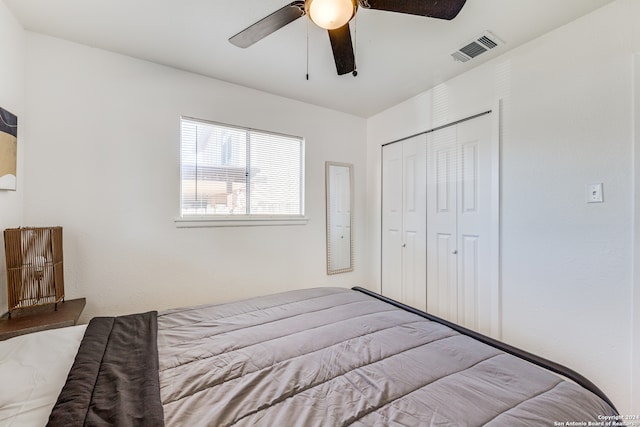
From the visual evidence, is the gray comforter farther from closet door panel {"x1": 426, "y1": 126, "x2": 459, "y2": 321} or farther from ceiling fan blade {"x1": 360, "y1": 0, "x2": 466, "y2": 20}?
ceiling fan blade {"x1": 360, "y1": 0, "x2": 466, "y2": 20}

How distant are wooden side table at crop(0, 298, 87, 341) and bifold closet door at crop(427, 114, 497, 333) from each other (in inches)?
105

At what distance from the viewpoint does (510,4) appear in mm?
1574

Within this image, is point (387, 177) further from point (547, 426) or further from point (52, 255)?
point (52, 255)

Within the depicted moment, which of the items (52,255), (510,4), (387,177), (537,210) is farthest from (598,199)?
(52,255)

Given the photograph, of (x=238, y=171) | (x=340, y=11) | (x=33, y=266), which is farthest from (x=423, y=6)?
(x=33, y=266)

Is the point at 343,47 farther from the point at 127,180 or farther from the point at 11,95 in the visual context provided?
the point at 11,95

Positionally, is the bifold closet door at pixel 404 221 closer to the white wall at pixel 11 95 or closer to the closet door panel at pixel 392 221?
the closet door panel at pixel 392 221

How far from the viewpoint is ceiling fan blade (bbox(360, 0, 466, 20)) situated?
116 centimetres

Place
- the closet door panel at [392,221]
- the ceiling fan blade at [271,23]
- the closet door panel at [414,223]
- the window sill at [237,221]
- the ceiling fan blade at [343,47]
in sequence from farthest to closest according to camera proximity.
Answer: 1. the closet door panel at [392,221]
2. the closet door panel at [414,223]
3. the window sill at [237,221]
4. the ceiling fan blade at [343,47]
5. the ceiling fan blade at [271,23]

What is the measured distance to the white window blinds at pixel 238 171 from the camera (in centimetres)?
239

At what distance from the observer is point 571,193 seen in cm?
172

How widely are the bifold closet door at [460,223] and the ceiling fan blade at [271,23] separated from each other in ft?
5.56

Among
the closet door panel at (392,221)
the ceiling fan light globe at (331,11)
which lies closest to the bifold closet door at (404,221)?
the closet door panel at (392,221)

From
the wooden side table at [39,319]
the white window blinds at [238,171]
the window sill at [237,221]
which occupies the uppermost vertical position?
the white window blinds at [238,171]
